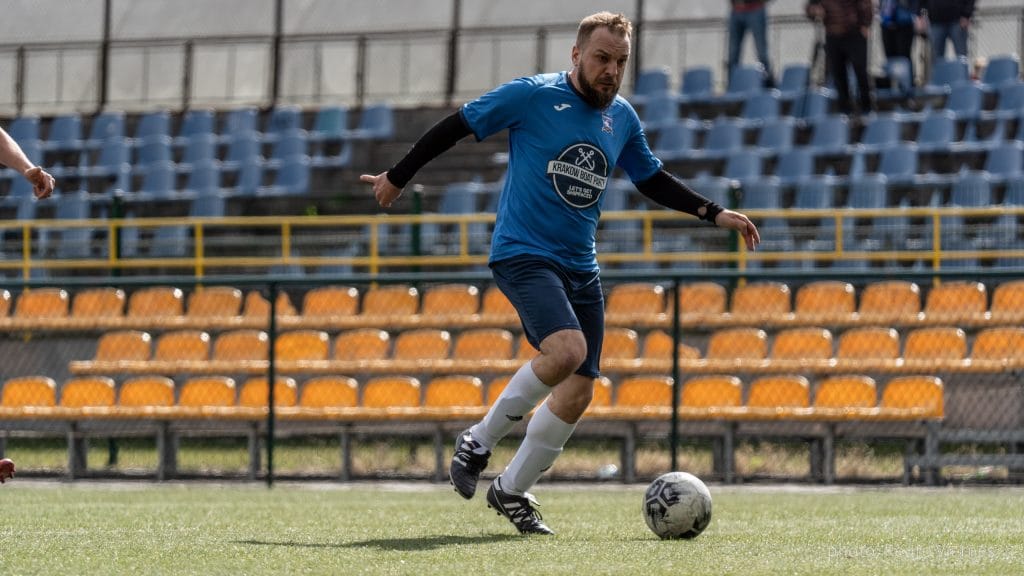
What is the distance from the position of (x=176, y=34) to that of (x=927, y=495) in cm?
1777

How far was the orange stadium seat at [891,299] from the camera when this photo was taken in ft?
46.3

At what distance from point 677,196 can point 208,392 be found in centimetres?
719

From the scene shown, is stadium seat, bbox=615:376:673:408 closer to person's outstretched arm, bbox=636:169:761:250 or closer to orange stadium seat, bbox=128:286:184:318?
orange stadium seat, bbox=128:286:184:318

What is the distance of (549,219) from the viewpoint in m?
7.10

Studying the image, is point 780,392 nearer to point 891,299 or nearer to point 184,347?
point 891,299

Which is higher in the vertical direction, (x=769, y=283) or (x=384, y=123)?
(x=384, y=123)

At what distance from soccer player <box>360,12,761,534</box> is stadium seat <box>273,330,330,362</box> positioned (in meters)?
7.21

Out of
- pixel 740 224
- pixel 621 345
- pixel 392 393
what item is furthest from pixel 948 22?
pixel 740 224

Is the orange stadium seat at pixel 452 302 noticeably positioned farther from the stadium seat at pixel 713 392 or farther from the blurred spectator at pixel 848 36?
the blurred spectator at pixel 848 36

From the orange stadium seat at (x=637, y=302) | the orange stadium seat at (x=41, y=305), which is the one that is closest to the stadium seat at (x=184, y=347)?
the orange stadium seat at (x=41, y=305)

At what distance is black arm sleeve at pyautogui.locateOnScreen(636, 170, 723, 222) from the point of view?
7.55 meters

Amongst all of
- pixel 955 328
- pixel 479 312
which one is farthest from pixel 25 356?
pixel 955 328

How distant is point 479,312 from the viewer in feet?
50.9

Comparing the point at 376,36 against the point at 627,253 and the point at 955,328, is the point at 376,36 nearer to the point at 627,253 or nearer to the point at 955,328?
the point at 627,253
